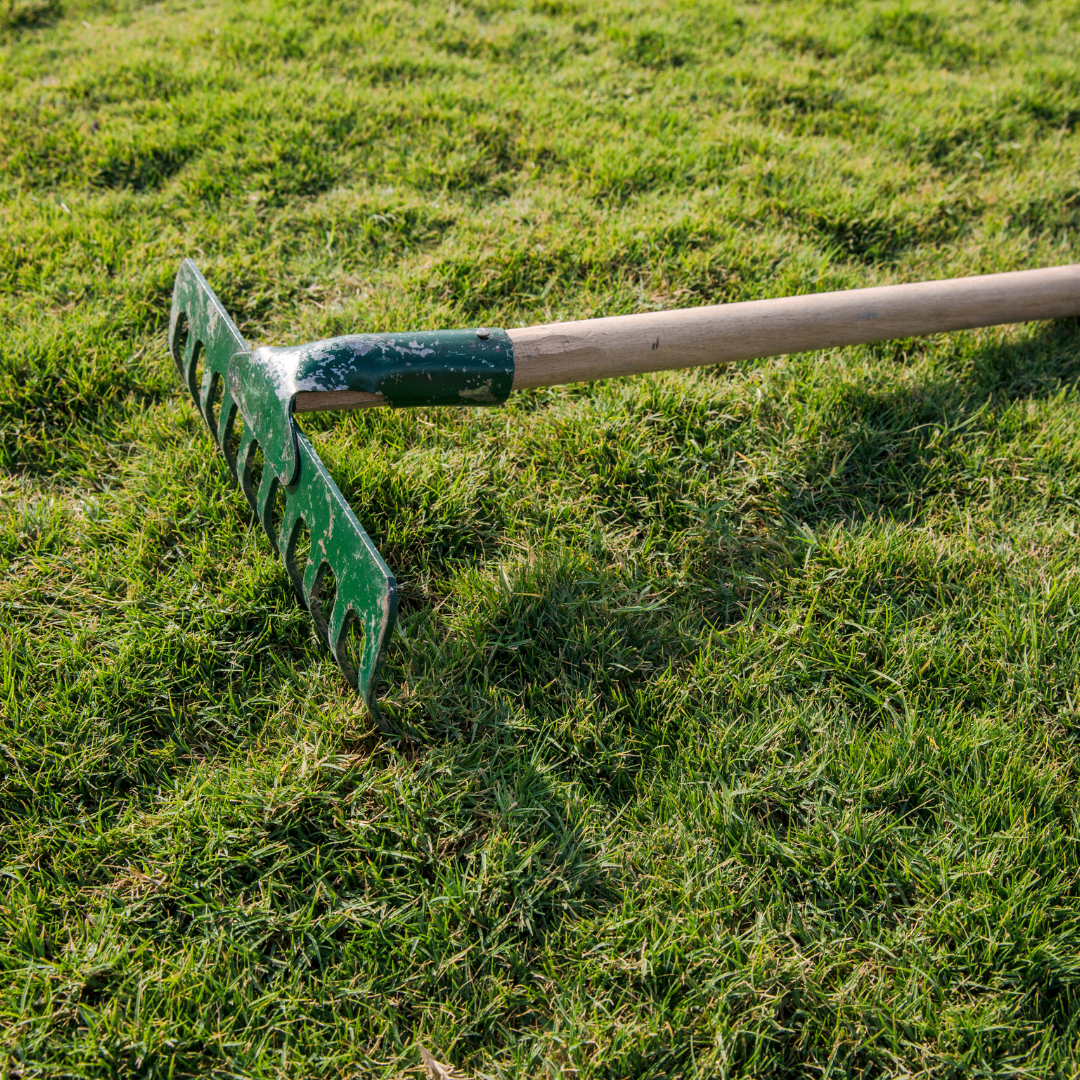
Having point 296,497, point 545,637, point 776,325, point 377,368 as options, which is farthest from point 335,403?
point 776,325

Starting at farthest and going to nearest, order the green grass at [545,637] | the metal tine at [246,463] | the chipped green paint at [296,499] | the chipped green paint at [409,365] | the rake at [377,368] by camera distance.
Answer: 1. the metal tine at [246,463]
2. the chipped green paint at [409,365]
3. the rake at [377,368]
4. the chipped green paint at [296,499]
5. the green grass at [545,637]

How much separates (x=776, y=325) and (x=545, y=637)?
1081 millimetres

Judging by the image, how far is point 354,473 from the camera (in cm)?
219

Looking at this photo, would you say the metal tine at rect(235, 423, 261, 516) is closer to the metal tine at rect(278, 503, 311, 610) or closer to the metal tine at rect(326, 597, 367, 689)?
the metal tine at rect(278, 503, 311, 610)

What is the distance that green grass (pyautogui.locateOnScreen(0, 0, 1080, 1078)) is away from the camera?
56.3 inches

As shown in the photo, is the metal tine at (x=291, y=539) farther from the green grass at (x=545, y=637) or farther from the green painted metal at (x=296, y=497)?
the green grass at (x=545, y=637)

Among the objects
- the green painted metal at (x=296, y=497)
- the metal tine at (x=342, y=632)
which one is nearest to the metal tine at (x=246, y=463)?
the green painted metal at (x=296, y=497)

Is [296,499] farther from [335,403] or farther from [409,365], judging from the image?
[409,365]

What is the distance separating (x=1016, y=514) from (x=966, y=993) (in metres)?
1.36

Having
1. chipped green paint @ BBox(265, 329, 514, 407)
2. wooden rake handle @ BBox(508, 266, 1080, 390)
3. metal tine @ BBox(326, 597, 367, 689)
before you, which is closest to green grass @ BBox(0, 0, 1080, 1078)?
metal tine @ BBox(326, 597, 367, 689)

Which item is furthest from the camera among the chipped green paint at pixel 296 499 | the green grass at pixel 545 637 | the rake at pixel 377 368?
the rake at pixel 377 368

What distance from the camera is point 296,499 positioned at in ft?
5.68

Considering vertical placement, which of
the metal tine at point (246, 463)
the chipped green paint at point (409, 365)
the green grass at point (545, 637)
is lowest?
the green grass at point (545, 637)

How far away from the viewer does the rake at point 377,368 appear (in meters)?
1.64
